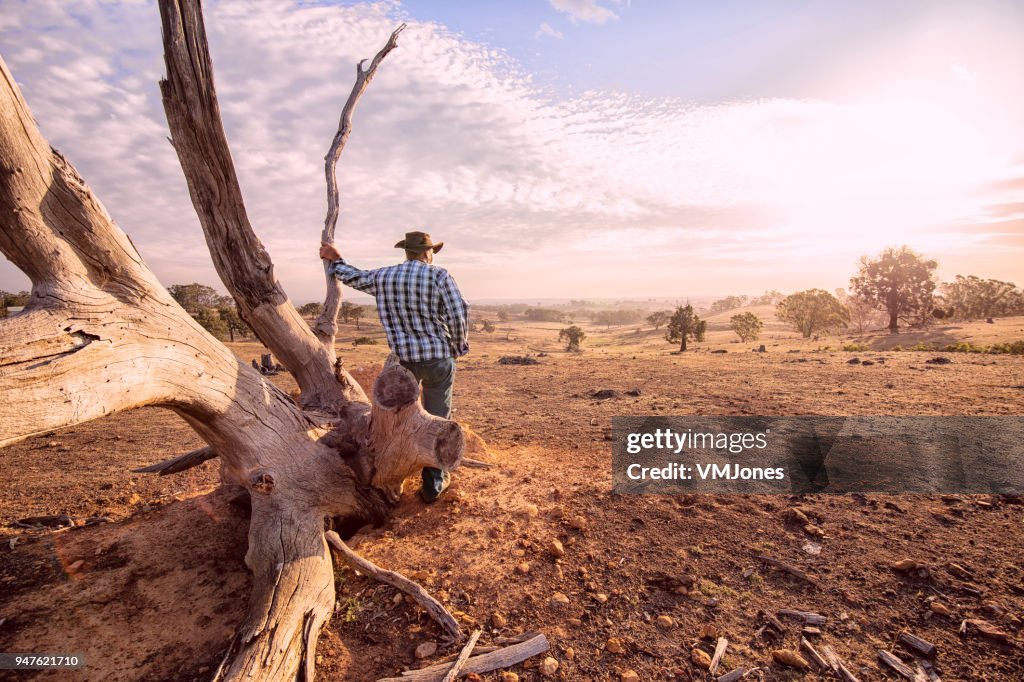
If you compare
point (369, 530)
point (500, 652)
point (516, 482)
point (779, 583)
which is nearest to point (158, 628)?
point (369, 530)

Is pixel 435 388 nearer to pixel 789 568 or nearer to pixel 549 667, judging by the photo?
pixel 549 667

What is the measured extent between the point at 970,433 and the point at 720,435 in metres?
3.45

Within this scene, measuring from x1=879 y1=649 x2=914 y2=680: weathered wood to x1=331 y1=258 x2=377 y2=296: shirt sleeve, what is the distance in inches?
188

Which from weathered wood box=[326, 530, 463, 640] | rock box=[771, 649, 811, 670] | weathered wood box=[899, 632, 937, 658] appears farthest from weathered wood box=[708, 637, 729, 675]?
weathered wood box=[326, 530, 463, 640]

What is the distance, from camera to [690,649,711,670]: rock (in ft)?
9.36

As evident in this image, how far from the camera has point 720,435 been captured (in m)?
7.23

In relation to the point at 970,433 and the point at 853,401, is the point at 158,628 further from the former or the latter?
the point at 853,401

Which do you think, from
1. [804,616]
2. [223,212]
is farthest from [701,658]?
[223,212]

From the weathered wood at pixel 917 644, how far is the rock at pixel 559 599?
224cm

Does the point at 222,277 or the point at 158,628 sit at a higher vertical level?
the point at 222,277

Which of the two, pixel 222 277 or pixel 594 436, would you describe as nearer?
pixel 222 277

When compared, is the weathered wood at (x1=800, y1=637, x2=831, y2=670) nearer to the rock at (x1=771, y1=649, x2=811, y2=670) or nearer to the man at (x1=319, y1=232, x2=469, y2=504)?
the rock at (x1=771, y1=649, x2=811, y2=670)

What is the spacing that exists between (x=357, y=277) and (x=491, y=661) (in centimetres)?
349
